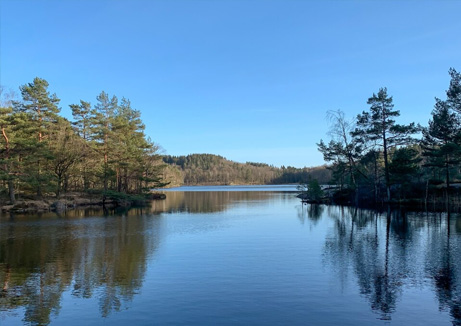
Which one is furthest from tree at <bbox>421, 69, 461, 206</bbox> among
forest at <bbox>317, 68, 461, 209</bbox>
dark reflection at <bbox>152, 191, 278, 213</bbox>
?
dark reflection at <bbox>152, 191, 278, 213</bbox>

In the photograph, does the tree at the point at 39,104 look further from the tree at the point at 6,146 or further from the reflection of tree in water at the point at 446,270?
the reflection of tree in water at the point at 446,270

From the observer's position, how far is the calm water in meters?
10.0

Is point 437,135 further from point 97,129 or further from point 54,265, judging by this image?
point 97,129

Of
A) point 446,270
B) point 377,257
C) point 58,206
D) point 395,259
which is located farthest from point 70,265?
point 58,206

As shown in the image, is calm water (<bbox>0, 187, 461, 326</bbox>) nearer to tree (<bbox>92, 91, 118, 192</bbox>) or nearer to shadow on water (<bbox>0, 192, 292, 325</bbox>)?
shadow on water (<bbox>0, 192, 292, 325</bbox>)

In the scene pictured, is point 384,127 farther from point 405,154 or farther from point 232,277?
point 232,277

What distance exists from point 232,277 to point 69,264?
782cm

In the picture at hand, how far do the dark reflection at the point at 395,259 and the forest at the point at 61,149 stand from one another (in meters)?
35.4

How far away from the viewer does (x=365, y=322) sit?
9398 millimetres

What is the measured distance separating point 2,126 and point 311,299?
4114 centimetres

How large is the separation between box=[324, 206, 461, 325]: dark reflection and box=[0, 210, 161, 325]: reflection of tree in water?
27.9ft

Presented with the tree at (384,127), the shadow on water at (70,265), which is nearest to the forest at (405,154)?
the tree at (384,127)

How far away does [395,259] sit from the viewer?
53.1 ft

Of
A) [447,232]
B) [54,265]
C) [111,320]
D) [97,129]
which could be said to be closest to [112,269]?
[54,265]
